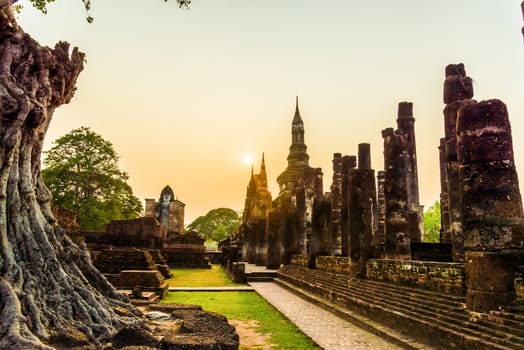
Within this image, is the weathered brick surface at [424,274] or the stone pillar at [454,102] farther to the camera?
the stone pillar at [454,102]

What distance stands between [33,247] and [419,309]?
5858 mm

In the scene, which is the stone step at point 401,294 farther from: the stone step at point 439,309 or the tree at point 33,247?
the tree at point 33,247

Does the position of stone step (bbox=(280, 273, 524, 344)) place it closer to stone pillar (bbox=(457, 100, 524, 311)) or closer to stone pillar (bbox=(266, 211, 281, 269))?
stone pillar (bbox=(457, 100, 524, 311))

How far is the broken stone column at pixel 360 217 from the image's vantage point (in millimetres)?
11266

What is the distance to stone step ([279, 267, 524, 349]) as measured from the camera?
4723 mm

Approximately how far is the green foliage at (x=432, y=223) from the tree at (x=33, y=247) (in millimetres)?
36282

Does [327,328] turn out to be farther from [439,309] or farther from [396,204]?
[396,204]

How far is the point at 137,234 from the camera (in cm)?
2523

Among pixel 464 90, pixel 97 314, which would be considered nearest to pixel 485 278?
pixel 97 314

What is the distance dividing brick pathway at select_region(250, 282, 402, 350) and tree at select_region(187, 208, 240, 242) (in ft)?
182

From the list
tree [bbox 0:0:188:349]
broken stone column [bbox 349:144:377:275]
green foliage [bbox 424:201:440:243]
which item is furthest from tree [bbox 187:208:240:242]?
tree [bbox 0:0:188:349]

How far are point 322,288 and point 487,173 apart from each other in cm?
626

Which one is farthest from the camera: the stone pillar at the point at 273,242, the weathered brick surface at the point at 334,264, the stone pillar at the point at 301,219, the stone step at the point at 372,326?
the stone pillar at the point at 273,242

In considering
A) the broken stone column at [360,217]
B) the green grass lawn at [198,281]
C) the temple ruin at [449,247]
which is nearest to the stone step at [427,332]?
the temple ruin at [449,247]
